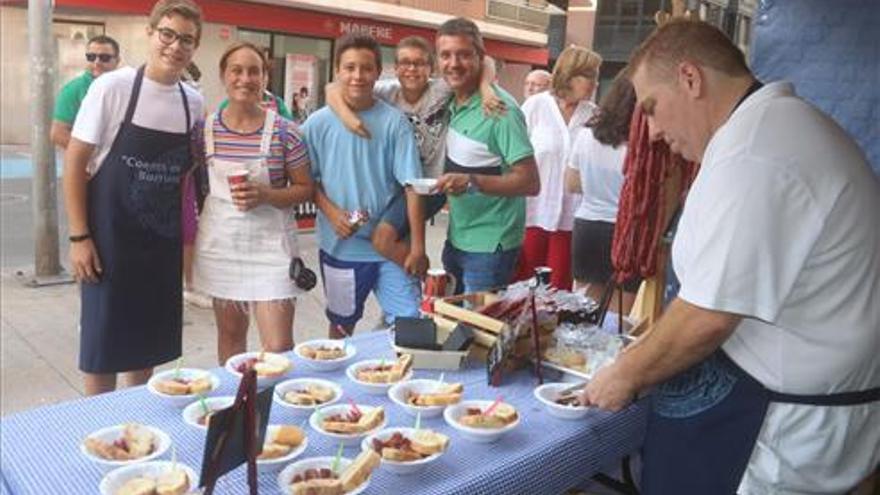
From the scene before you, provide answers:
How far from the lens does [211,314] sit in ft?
19.5

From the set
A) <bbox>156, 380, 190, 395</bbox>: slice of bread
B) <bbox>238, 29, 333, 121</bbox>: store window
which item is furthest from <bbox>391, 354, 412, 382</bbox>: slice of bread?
<bbox>238, 29, 333, 121</bbox>: store window

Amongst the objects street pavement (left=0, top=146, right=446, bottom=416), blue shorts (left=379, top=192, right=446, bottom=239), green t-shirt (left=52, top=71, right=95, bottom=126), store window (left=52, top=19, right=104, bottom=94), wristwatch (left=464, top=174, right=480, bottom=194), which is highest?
store window (left=52, top=19, right=104, bottom=94)

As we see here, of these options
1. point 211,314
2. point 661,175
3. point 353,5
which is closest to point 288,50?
point 353,5

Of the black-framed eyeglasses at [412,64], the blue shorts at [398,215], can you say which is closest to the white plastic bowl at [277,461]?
the blue shorts at [398,215]

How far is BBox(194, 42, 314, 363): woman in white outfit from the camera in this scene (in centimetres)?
322

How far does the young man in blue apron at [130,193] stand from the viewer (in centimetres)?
299

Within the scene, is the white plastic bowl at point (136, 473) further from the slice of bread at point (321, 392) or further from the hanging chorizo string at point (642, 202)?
the hanging chorizo string at point (642, 202)

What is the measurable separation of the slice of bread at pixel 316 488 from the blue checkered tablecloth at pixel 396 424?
95 mm

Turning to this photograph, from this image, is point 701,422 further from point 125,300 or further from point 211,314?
point 211,314

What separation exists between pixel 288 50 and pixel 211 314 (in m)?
7.77

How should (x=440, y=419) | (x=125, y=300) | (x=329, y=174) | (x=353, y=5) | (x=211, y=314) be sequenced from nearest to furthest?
(x=440, y=419) < (x=125, y=300) < (x=329, y=174) < (x=211, y=314) < (x=353, y=5)

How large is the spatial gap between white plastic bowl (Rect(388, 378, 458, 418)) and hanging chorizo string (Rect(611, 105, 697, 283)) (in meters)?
0.95

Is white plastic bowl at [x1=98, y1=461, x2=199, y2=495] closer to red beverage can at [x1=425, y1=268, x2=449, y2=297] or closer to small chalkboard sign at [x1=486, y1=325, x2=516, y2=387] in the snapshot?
small chalkboard sign at [x1=486, y1=325, x2=516, y2=387]

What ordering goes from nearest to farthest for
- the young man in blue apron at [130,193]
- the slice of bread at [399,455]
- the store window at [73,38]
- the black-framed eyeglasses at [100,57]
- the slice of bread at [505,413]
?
the slice of bread at [399,455] < the slice of bread at [505,413] < the young man in blue apron at [130,193] < the black-framed eyeglasses at [100,57] < the store window at [73,38]
